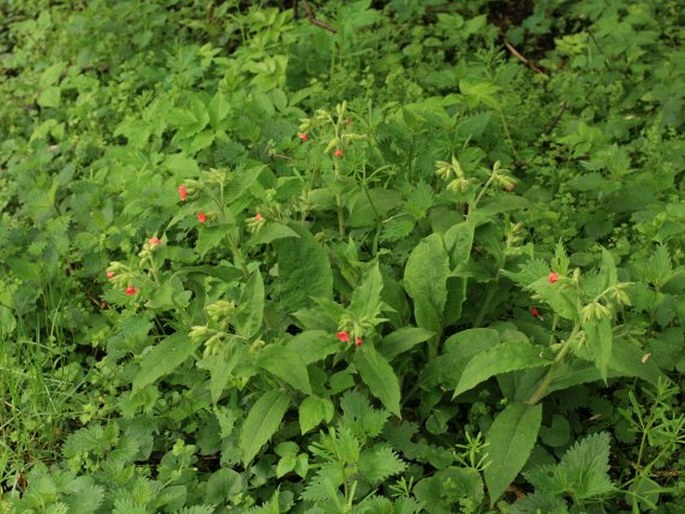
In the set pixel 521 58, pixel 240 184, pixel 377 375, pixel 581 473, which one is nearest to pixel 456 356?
pixel 377 375

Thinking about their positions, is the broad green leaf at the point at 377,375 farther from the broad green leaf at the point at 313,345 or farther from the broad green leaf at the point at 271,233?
the broad green leaf at the point at 271,233

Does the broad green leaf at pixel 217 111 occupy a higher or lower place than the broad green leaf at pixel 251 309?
higher

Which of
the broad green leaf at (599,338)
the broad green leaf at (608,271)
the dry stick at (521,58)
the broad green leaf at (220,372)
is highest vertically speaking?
the broad green leaf at (608,271)

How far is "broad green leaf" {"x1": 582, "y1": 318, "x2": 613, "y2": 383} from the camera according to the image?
213 cm

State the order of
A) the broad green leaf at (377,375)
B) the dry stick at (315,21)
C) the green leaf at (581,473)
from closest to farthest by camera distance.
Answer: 1. the green leaf at (581,473)
2. the broad green leaf at (377,375)
3. the dry stick at (315,21)

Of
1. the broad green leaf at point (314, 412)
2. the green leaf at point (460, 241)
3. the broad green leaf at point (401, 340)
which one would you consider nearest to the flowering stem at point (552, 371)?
the broad green leaf at point (401, 340)

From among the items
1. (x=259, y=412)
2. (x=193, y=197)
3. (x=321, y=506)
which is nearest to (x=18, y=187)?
(x=193, y=197)

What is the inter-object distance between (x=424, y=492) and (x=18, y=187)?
8.47ft

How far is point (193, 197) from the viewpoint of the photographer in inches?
105

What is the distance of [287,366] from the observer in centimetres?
242

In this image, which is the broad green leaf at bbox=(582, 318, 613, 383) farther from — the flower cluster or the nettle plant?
the flower cluster

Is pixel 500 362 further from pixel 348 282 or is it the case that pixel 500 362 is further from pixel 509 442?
pixel 348 282

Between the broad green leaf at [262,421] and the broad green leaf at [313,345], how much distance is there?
18cm

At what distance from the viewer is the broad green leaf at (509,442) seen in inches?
92.4
